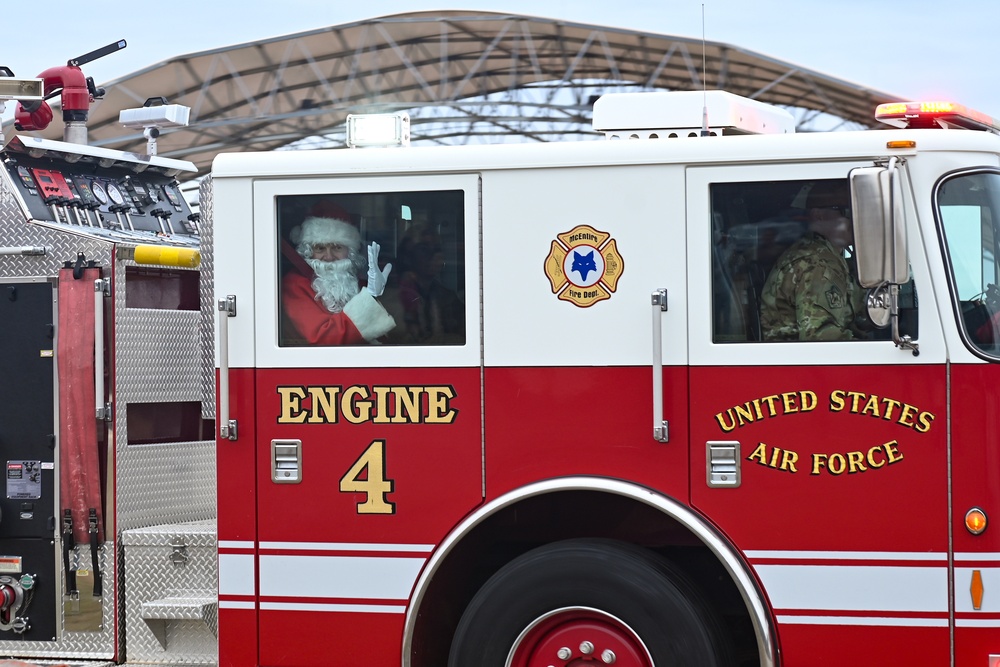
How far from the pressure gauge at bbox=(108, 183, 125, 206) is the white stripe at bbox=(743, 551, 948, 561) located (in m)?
3.86

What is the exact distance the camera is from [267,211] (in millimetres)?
4586

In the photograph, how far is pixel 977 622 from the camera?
13.1 feet

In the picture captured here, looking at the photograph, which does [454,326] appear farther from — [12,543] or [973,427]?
[12,543]

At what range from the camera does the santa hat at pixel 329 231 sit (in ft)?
14.9

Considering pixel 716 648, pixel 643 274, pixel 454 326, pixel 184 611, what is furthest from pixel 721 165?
pixel 184 611

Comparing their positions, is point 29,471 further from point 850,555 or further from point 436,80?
point 436,80

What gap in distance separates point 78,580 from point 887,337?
3.51 m

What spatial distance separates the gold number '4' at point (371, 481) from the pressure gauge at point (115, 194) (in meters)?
2.59

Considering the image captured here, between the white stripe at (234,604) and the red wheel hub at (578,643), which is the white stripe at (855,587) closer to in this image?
the red wheel hub at (578,643)

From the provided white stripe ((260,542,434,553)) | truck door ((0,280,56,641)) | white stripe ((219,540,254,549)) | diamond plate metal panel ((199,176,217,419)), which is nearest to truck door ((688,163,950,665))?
white stripe ((260,542,434,553))

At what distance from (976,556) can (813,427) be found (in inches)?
26.9

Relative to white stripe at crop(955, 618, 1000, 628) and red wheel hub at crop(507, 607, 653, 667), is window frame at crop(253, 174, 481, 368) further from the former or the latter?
white stripe at crop(955, 618, 1000, 628)

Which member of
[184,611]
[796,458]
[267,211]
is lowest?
[184,611]

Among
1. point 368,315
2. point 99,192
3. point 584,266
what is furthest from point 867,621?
point 99,192
